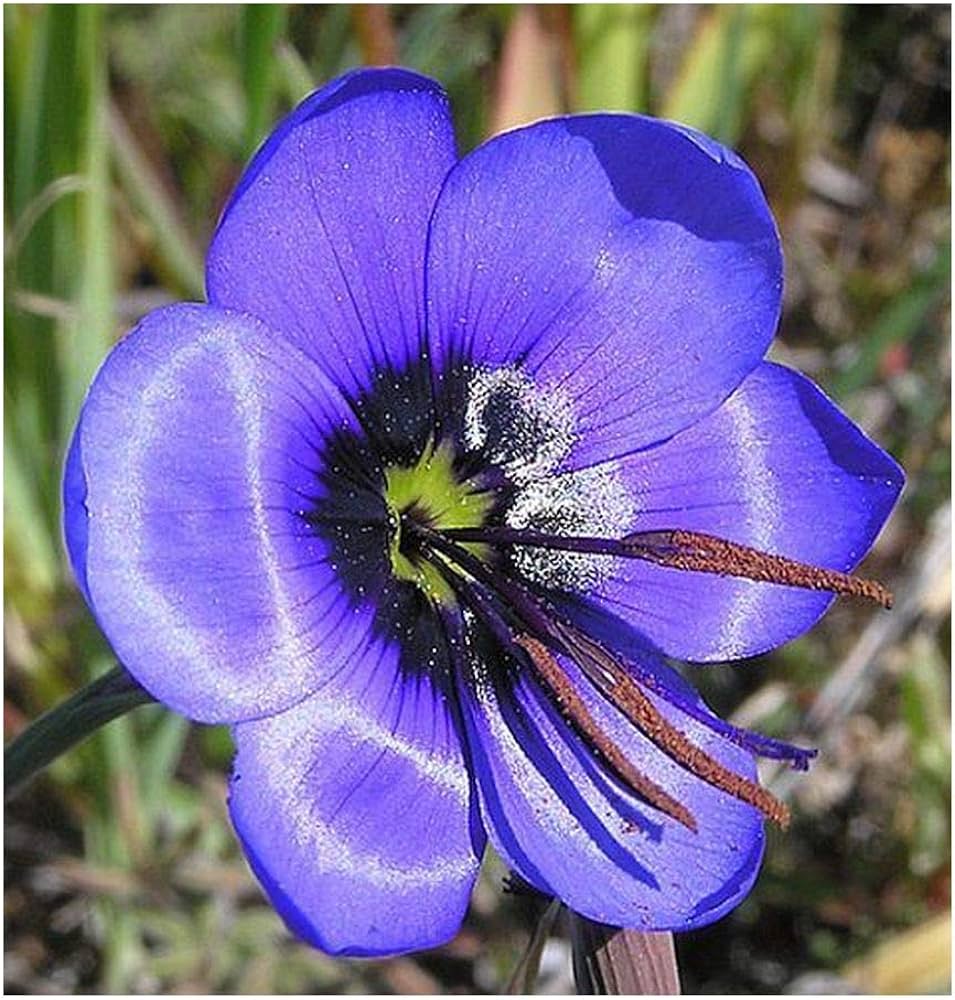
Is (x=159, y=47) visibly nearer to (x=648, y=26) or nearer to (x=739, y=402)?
(x=648, y=26)

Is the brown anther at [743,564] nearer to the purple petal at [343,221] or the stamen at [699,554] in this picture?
the stamen at [699,554]

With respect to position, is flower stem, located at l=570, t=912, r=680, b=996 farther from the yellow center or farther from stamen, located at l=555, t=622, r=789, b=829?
the yellow center

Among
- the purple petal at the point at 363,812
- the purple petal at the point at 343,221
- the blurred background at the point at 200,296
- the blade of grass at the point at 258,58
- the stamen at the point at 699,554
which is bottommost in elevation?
the blurred background at the point at 200,296

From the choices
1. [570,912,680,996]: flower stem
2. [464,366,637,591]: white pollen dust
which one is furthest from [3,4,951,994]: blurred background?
[570,912,680,996]: flower stem

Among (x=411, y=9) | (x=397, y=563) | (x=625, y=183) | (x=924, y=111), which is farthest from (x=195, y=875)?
(x=924, y=111)

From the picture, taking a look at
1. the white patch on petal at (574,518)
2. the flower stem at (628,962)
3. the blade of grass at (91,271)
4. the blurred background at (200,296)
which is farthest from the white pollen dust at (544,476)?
the blade of grass at (91,271)
